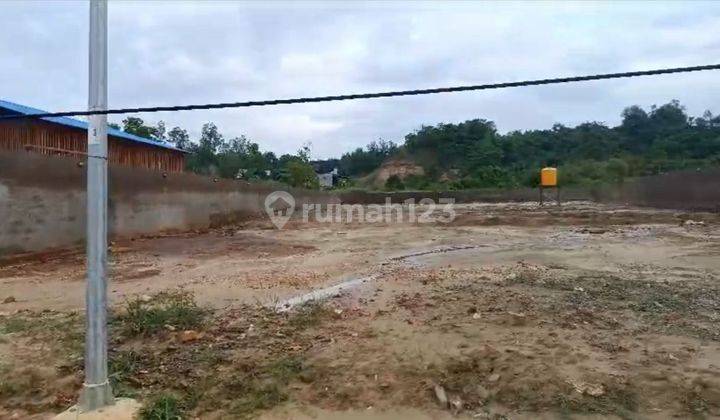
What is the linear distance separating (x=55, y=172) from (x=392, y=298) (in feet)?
23.6

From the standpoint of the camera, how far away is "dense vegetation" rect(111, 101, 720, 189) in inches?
1534

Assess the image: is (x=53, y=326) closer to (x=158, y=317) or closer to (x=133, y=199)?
(x=158, y=317)

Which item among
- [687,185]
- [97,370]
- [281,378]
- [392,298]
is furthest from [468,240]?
[687,185]

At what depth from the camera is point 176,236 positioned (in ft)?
44.1

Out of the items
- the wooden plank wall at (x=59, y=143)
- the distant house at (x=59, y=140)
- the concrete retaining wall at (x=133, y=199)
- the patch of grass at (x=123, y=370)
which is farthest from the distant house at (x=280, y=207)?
the patch of grass at (x=123, y=370)

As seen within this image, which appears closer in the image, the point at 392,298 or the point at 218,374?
the point at 218,374

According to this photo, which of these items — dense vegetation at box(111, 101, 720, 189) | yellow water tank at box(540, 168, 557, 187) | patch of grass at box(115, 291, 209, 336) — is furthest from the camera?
dense vegetation at box(111, 101, 720, 189)

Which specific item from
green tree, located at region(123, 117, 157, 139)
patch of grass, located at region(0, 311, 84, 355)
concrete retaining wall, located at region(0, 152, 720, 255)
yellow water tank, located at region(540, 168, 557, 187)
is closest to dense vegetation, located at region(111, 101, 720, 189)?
green tree, located at region(123, 117, 157, 139)

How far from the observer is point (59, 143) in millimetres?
12562

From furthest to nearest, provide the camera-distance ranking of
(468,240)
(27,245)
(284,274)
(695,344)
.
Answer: (468,240)
(27,245)
(284,274)
(695,344)

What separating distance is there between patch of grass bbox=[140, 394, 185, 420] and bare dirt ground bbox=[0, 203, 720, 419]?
0.01 m

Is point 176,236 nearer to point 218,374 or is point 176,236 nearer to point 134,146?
point 134,146

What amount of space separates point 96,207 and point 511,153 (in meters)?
55.2

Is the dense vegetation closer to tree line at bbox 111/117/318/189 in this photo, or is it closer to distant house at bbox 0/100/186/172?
tree line at bbox 111/117/318/189
